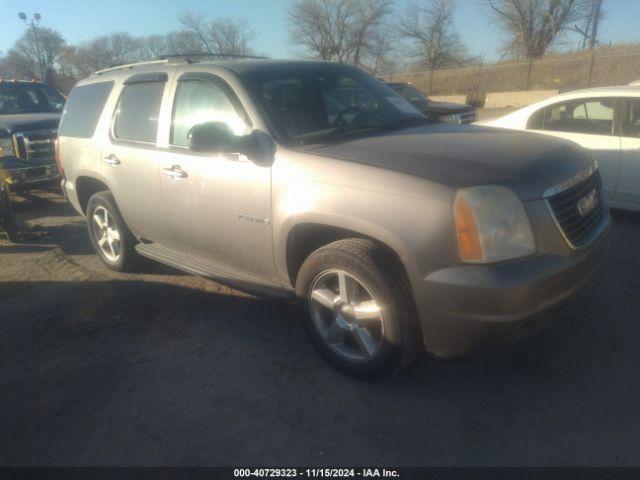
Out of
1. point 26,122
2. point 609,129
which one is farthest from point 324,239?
point 26,122

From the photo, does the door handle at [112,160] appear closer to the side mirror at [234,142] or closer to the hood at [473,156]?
the side mirror at [234,142]

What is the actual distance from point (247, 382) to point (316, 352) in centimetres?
53

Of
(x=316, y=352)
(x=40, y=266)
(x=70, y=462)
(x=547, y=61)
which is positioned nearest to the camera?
(x=70, y=462)

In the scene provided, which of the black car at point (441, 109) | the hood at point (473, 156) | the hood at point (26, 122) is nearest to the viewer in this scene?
the hood at point (473, 156)

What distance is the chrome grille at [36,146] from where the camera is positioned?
7812 mm

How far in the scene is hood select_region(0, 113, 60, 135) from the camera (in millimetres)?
7848

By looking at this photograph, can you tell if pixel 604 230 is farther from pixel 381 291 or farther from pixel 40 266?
→ pixel 40 266

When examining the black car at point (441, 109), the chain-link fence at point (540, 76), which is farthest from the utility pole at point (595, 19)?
the black car at point (441, 109)

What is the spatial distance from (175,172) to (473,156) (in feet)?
7.15

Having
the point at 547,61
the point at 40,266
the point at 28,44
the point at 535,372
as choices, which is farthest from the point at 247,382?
the point at 28,44

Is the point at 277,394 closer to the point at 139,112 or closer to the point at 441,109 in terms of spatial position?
the point at 139,112

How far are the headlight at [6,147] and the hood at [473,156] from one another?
275 inches

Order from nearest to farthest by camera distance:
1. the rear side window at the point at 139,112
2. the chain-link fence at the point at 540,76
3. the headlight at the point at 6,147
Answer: the rear side window at the point at 139,112
the headlight at the point at 6,147
the chain-link fence at the point at 540,76

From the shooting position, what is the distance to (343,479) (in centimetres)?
227
